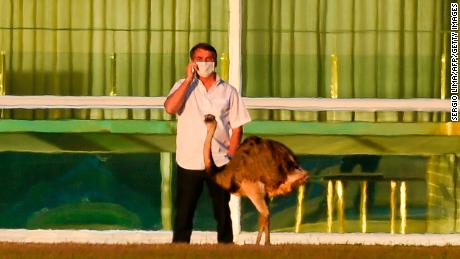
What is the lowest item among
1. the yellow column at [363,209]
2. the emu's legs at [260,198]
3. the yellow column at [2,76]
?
the yellow column at [363,209]

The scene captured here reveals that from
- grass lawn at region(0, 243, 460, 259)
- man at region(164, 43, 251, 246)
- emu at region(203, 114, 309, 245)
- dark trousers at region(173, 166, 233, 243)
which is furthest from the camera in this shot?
dark trousers at region(173, 166, 233, 243)

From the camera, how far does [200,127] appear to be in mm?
13523

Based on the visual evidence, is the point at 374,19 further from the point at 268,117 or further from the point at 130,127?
the point at 130,127

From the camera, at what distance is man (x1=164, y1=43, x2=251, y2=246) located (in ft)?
43.8

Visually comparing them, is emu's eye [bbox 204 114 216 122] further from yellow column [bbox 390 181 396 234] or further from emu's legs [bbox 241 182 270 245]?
yellow column [bbox 390 181 396 234]

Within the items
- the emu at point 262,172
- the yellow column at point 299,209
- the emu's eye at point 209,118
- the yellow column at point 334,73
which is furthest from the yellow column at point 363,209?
the emu's eye at point 209,118

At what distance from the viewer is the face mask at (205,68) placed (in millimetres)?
13359

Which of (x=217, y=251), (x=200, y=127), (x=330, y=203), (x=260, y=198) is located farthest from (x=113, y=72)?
(x=217, y=251)

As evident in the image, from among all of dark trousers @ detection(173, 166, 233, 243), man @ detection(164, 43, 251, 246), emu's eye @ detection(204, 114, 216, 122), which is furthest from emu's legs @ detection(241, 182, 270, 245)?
emu's eye @ detection(204, 114, 216, 122)

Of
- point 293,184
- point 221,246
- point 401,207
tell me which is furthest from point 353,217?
point 221,246

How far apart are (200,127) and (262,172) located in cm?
80

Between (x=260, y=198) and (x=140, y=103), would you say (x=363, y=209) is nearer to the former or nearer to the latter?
(x=140, y=103)

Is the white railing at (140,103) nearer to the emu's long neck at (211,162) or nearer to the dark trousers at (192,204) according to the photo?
the dark trousers at (192,204)

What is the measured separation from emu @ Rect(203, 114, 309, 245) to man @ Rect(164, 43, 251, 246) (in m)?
0.18
